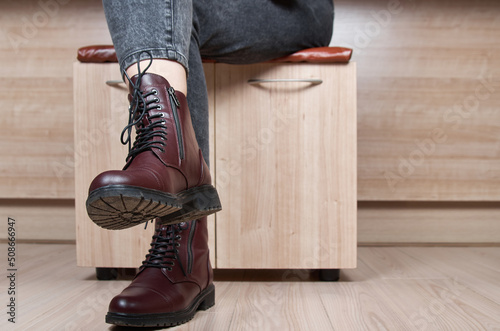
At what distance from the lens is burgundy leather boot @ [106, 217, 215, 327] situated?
0.63 m

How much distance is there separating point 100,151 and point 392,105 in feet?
2.91

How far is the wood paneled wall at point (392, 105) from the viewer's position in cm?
144

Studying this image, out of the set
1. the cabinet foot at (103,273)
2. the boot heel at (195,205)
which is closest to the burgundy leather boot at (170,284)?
the boot heel at (195,205)

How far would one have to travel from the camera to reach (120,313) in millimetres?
621

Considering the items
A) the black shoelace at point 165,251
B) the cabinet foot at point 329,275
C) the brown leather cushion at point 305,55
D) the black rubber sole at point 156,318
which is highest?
the brown leather cushion at point 305,55

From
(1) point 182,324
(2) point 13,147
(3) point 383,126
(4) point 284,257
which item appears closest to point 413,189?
(3) point 383,126

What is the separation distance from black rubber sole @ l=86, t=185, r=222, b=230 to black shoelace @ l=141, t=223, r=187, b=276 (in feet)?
0.41

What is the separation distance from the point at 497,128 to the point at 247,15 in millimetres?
949

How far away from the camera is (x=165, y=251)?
2.37ft

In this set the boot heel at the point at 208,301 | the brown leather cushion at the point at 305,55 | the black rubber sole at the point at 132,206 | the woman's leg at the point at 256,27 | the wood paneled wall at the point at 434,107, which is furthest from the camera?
the wood paneled wall at the point at 434,107

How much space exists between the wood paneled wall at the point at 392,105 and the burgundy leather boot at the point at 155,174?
0.89m

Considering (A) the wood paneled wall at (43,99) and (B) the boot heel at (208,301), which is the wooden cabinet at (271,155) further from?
(A) the wood paneled wall at (43,99)

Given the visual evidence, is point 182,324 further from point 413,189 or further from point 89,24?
point 89,24

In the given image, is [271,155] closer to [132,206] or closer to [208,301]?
[208,301]
